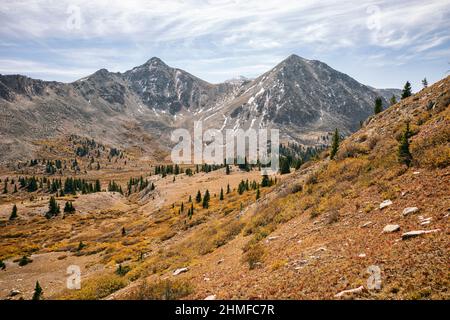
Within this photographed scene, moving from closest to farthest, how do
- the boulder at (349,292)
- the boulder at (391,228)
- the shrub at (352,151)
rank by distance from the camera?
the boulder at (349,292) < the boulder at (391,228) < the shrub at (352,151)

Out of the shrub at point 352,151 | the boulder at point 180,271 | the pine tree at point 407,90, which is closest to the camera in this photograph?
the boulder at point 180,271

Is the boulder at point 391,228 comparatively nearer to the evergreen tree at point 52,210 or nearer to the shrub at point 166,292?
the shrub at point 166,292

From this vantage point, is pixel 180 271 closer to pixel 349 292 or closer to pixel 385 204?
pixel 349 292

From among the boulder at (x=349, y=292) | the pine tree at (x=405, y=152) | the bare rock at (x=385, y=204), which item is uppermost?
the pine tree at (x=405, y=152)

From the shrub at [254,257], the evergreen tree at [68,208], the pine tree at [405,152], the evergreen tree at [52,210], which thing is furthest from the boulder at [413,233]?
the evergreen tree at [68,208]

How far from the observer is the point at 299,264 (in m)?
14.3

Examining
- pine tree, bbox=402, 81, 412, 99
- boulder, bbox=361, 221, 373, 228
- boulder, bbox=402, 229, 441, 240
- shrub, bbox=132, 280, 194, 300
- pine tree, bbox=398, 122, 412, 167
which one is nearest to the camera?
boulder, bbox=402, 229, 441, 240

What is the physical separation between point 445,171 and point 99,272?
42815 millimetres

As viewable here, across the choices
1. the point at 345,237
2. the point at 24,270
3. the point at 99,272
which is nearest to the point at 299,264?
the point at 345,237

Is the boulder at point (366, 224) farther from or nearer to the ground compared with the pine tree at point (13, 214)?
farther from the ground

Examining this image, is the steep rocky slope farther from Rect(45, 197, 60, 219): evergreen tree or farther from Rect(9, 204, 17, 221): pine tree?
Rect(9, 204, 17, 221): pine tree

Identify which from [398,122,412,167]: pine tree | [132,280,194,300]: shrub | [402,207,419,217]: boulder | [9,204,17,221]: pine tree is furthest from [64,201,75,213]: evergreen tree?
[402,207,419,217]: boulder

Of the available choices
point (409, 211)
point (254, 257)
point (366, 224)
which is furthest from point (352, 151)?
point (254, 257)
